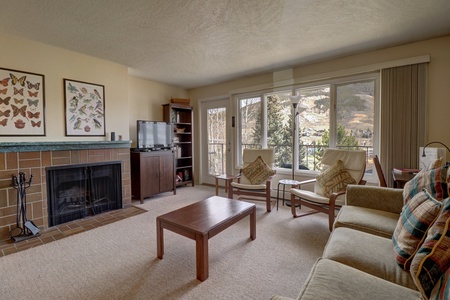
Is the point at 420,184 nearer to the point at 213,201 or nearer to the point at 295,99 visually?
the point at 213,201

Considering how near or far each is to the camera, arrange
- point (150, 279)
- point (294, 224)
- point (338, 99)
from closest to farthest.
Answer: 1. point (150, 279)
2. point (294, 224)
3. point (338, 99)

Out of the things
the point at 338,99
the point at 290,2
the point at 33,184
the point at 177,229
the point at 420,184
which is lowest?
the point at 177,229

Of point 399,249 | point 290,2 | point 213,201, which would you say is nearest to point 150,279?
point 213,201

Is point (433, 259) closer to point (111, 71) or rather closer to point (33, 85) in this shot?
point (33, 85)

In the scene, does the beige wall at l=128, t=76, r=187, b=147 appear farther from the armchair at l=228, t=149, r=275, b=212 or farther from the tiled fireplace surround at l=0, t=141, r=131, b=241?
the armchair at l=228, t=149, r=275, b=212

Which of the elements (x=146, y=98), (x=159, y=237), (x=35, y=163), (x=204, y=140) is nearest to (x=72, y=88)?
(x=35, y=163)

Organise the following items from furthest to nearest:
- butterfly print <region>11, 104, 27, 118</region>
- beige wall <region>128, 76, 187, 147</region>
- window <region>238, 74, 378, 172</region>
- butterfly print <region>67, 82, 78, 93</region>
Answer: beige wall <region>128, 76, 187, 147</region>, window <region>238, 74, 378, 172</region>, butterfly print <region>67, 82, 78, 93</region>, butterfly print <region>11, 104, 27, 118</region>

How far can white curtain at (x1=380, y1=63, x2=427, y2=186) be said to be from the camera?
2.75m

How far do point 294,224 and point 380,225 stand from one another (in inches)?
51.1

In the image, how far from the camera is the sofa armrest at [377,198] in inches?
76.7

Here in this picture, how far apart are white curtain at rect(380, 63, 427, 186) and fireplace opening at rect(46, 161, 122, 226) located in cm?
409

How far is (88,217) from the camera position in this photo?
3.16 metres

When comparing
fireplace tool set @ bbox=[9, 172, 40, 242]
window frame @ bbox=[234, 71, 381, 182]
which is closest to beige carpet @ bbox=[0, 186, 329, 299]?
fireplace tool set @ bbox=[9, 172, 40, 242]

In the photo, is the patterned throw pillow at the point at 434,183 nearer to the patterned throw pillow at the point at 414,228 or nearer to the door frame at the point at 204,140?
the patterned throw pillow at the point at 414,228
